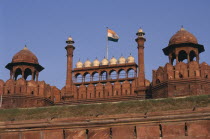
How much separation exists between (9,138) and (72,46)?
12.6 metres

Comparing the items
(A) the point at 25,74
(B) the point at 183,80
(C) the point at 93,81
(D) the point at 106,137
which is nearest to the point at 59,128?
(D) the point at 106,137

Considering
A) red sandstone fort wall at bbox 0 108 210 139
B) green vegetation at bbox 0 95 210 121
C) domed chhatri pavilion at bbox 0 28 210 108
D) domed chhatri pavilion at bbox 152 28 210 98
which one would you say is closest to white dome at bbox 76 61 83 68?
domed chhatri pavilion at bbox 0 28 210 108

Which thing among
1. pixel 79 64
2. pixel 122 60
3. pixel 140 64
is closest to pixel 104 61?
pixel 122 60

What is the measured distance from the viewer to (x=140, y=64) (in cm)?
2527

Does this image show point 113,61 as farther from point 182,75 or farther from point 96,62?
point 182,75

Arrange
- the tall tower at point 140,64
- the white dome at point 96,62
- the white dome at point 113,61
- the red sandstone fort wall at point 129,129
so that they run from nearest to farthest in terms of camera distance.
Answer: the red sandstone fort wall at point 129,129 → the tall tower at point 140,64 → the white dome at point 113,61 → the white dome at point 96,62

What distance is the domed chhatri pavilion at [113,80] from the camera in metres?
22.9

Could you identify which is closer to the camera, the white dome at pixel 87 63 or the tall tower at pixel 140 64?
the tall tower at pixel 140 64

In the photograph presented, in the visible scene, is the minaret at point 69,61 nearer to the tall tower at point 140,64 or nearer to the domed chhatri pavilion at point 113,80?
the domed chhatri pavilion at point 113,80

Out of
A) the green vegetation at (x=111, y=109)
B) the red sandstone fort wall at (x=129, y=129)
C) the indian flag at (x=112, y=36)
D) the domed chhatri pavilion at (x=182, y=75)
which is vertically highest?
the indian flag at (x=112, y=36)

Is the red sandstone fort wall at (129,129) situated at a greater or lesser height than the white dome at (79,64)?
lesser

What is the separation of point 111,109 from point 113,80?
7.07 meters

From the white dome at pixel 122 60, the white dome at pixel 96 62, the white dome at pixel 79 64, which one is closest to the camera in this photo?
the white dome at pixel 122 60

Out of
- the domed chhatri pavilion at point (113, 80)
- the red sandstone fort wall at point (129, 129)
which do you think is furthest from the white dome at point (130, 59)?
the red sandstone fort wall at point (129, 129)
